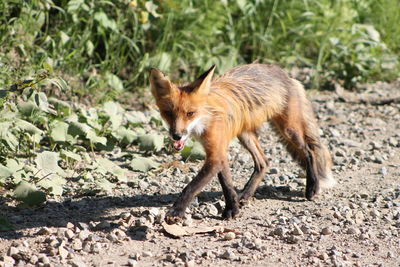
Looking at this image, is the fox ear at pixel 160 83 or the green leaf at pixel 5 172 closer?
the fox ear at pixel 160 83

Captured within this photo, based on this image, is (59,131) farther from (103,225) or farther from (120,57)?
(120,57)

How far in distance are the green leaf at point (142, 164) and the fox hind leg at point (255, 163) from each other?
984 millimetres

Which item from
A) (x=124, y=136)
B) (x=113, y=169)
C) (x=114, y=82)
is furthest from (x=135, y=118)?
(x=113, y=169)

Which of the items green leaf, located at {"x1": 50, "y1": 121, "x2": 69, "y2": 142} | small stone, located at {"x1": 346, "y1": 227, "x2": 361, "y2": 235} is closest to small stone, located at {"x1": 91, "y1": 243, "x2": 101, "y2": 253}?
small stone, located at {"x1": 346, "y1": 227, "x2": 361, "y2": 235}

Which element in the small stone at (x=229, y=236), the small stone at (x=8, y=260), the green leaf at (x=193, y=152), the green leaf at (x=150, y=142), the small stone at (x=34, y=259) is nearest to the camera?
the small stone at (x=8, y=260)

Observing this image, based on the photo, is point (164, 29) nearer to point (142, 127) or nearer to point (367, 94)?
point (142, 127)

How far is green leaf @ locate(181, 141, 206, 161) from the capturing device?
6.99m

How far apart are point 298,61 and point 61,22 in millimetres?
4242

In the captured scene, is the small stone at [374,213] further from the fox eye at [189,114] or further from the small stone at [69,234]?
the small stone at [69,234]

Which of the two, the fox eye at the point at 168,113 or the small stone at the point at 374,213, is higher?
the fox eye at the point at 168,113

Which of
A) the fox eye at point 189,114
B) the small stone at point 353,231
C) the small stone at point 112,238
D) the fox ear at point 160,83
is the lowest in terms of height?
the small stone at point 112,238

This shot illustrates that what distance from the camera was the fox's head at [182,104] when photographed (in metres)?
5.36

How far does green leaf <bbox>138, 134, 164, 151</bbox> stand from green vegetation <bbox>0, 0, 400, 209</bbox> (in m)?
0.01

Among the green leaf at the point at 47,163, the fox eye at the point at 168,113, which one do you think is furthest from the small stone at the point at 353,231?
the green leaf at the point at 47,163
